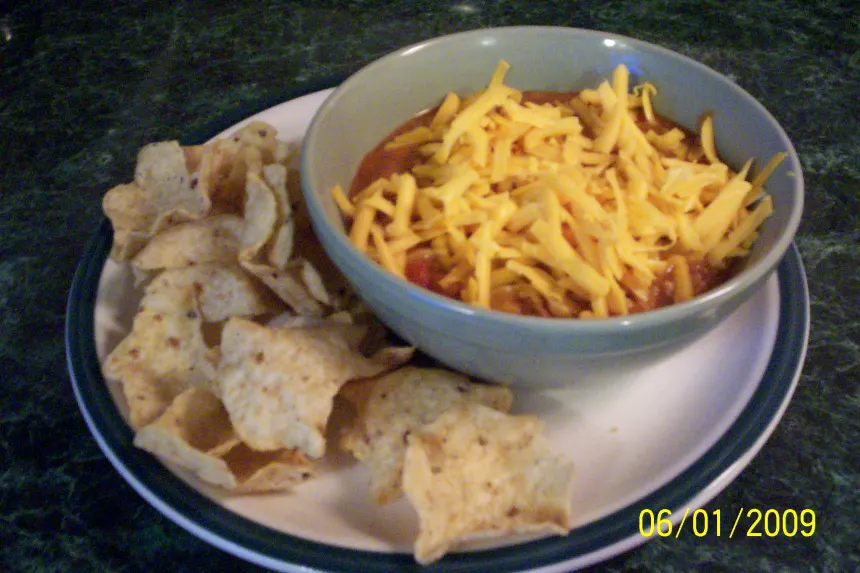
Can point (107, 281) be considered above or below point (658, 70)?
below

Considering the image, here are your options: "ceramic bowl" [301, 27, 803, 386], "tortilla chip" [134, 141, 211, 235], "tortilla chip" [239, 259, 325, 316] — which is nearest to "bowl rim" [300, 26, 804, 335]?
"ceramic bowl" [301, 27, 803, 386]

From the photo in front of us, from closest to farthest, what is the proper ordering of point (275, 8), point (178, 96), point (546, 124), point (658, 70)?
point (546, 124) → point (658, 70) → point (178, 96) → point (275, 8)

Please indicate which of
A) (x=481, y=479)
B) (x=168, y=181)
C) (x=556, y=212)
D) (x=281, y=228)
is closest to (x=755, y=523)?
(x=481, y=479)

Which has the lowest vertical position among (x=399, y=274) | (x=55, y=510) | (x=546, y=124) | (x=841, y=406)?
(x=55, y=510)

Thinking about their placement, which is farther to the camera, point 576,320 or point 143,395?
point 143,395

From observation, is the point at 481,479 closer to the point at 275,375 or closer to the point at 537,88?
the point at 275,375

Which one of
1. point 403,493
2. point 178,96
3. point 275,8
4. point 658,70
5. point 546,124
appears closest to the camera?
point 403,493

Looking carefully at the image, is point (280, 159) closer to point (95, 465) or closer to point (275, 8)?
point (95, 465)

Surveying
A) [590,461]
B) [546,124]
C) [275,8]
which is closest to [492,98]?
[546,124]
